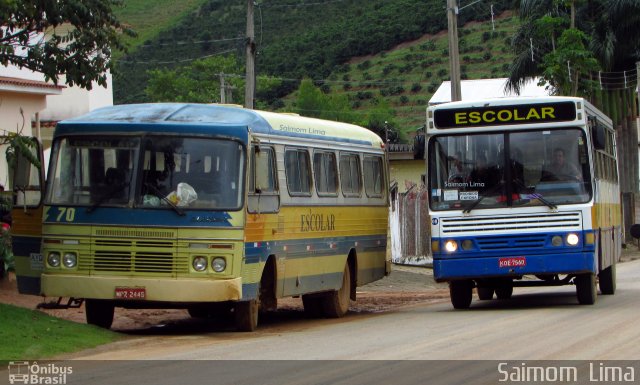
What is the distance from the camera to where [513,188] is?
18297 millimetres

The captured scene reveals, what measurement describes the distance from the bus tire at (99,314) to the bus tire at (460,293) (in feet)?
18.8

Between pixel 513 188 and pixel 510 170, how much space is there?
0.29m

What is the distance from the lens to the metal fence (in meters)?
32.5

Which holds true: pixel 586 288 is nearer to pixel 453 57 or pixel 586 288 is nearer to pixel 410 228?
pixel 453 57

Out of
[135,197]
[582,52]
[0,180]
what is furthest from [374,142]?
[582,52]

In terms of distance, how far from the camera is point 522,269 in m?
18.2

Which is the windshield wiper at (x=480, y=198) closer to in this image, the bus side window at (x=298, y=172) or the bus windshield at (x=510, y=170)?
the bus windshield at (x=510, y=170)

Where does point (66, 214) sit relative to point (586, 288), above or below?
above

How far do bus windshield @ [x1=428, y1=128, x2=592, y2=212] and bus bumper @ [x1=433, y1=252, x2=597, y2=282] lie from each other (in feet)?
2.61

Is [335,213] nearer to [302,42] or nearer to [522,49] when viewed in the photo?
[522,49]

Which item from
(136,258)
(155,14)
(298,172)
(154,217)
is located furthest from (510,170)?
(155,14)

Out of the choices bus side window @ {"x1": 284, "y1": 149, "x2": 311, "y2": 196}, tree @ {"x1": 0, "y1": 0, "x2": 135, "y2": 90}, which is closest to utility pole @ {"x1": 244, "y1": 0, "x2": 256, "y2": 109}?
bus side window @ {"x1": 284, "y1": 149, "x2": 311, "y2": 196}

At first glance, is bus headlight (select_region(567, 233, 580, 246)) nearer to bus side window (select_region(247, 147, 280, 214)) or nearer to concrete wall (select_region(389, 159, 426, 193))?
bus side window (select_region(247, 147, 280, 214))

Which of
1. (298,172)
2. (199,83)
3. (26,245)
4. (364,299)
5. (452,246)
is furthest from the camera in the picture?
(199,83)
